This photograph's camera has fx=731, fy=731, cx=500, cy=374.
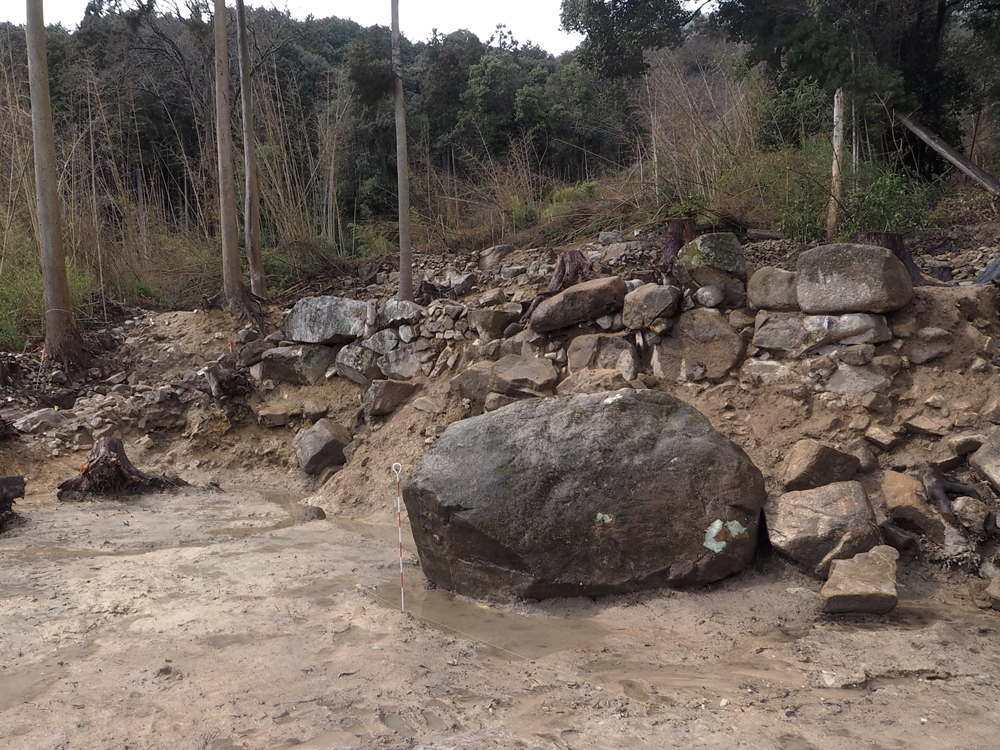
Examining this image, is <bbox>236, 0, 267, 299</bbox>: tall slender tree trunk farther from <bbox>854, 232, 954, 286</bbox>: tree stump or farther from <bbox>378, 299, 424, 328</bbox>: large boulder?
<bbox>854, 232, 954, 286</bbox>: tree stump

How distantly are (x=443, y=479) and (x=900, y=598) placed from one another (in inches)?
85.7

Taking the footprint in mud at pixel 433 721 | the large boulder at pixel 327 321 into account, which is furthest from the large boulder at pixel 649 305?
the footprint in mud at pixel 433 721

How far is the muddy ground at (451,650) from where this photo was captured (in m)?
2.21

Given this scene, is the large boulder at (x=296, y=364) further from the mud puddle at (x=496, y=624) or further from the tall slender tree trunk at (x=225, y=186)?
the mud puddle at (x=496, y=624)

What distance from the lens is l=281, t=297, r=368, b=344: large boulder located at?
6926 millimetres

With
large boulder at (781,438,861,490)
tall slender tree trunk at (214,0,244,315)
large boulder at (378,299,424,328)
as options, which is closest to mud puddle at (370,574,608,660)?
large boulder at (781,438,861,490)

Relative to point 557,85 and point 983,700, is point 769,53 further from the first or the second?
point 983,700

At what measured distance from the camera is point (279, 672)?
2.59 metres

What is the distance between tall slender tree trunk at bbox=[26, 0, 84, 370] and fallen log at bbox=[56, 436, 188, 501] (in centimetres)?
223

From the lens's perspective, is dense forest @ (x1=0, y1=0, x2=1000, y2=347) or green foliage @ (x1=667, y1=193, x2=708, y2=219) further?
dense forest @ (x1=0, y1=0, x2=1000, y2=347)

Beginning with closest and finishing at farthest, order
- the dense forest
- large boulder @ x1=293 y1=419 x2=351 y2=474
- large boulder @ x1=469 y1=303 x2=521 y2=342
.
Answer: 1. large boulder @ x1=293 y1=419 x2=351 y2=474
2. large boulder @ x1=469 y1=303 x2=521 y2=342
3. the dense forest

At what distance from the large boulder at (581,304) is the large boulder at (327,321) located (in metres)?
2.03

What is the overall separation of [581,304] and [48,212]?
5.56 meters

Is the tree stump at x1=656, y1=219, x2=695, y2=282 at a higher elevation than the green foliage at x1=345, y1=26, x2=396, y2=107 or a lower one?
lower
